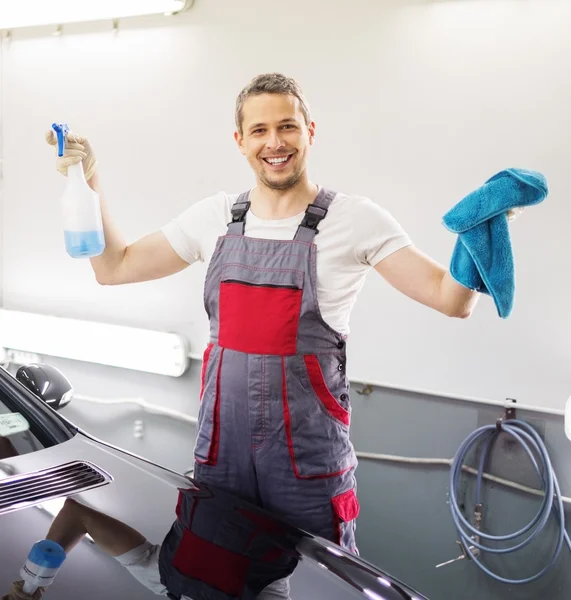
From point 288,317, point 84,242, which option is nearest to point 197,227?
point 84,242

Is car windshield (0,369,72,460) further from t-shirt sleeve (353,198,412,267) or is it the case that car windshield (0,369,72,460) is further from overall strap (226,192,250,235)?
t-shirt sleeve (353,198,412,267)

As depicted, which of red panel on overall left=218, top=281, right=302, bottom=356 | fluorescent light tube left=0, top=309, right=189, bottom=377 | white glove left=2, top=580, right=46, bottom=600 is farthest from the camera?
fluorescent light tube left=0, top=309, right=189, bottom=377

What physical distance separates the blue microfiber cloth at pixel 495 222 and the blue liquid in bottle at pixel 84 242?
3.36 feet

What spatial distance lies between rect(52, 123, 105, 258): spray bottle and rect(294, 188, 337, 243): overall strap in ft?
1.98

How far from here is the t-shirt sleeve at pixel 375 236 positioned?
1971mm

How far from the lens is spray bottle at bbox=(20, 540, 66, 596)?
1333 millimetres

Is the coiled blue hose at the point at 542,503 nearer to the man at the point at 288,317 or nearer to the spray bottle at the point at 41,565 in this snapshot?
the man at the point at 288,317

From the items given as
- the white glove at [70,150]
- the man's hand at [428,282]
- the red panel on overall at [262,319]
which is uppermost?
the white glove at [70,150]

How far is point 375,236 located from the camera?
1.98m

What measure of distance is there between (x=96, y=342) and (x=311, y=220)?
194 cm

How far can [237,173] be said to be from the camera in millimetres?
3189

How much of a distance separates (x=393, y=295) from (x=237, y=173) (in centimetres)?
88

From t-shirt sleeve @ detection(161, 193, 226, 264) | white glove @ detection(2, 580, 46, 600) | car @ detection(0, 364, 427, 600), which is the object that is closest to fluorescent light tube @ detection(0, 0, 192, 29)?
t-shirt sleeve @ detection(161, 193, 226, 264)

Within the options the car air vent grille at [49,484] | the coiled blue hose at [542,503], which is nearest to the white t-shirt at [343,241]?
the car air vent grille at [49,484]
